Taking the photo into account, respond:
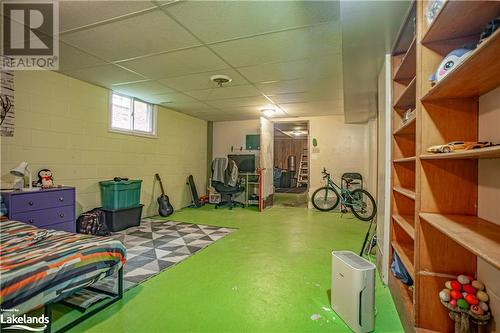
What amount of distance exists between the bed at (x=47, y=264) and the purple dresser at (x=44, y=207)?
0.42 meters

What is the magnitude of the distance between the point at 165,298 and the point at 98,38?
8.07 ft

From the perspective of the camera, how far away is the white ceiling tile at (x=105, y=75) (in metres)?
3.03

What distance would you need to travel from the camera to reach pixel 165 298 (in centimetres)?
188

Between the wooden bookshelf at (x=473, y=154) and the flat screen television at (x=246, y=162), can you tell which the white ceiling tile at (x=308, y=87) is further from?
the wooden bookshelf at (x=473, y=154)

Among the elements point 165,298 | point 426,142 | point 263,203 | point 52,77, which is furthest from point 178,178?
point 426,142

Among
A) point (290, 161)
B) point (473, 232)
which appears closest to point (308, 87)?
point (473, 232)

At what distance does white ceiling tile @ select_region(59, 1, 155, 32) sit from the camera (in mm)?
1787

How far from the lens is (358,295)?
1492 millimetres

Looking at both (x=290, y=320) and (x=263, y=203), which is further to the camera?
(x=263, y=203)

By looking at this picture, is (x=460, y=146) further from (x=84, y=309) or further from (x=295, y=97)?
(x=295, y=97)

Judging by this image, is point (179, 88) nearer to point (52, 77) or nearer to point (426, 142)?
point (52, 77)

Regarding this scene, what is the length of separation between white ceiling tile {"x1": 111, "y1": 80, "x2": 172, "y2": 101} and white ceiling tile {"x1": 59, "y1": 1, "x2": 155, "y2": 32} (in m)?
1.47

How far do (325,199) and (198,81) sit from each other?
3878 mm

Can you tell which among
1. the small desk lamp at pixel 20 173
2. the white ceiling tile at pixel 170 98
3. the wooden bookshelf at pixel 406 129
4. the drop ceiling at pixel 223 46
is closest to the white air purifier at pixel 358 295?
the wooden bookshelf at pixel 406 129
